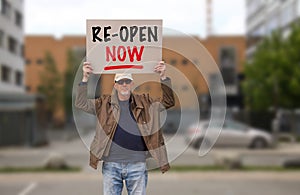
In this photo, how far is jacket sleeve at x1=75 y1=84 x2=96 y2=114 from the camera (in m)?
3.95

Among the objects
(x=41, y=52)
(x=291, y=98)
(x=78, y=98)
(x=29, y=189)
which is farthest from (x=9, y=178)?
(x=41, y=52)

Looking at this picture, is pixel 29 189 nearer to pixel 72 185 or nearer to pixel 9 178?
pixel 72 185

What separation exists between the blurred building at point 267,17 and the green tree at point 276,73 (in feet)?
18.0

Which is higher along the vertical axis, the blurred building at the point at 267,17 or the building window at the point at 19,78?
the blurred building at the point at 267,17

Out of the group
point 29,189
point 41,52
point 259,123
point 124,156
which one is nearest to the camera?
point 124,156

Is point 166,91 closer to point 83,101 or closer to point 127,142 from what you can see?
point 127,142

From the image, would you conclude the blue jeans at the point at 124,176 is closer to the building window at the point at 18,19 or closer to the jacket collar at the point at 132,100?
the jacket collar at the point at 132,100

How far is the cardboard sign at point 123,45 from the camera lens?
12.9ft

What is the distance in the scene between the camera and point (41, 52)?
6112 cm

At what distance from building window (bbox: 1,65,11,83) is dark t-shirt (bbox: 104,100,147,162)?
3591 cm

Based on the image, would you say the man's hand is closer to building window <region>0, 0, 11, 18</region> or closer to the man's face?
the man's face

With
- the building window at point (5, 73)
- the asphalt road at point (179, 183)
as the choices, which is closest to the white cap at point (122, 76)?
the asphalt road at point (179, 183)

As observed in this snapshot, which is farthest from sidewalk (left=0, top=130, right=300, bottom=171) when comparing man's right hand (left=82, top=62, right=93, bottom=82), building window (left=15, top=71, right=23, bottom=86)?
building window (left=15, top=71, right=23, bottom=86)

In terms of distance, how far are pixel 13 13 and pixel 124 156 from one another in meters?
39.4
